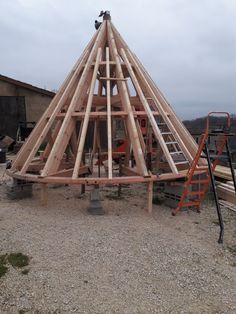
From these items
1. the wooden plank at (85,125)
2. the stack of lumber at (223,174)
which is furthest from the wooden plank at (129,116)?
the stack of lumber at (223,174)

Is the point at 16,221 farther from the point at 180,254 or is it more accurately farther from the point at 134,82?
the point at 134,82

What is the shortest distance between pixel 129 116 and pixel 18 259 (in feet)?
13.9

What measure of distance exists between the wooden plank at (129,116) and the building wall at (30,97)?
13668mm

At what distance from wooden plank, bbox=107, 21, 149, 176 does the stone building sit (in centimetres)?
1301

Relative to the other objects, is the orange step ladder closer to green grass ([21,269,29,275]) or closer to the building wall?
green grass ([21,269,29,275])

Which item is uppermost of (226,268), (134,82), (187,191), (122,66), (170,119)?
(122,66)

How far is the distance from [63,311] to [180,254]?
216 centimetres

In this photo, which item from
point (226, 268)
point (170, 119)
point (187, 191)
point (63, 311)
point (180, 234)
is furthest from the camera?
point (170, 119)

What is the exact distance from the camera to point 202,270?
13.9 feet

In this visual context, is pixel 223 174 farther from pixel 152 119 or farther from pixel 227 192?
pixel 152 119

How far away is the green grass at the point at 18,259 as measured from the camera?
14.1 ft

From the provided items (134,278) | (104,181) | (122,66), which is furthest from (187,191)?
(122,66)

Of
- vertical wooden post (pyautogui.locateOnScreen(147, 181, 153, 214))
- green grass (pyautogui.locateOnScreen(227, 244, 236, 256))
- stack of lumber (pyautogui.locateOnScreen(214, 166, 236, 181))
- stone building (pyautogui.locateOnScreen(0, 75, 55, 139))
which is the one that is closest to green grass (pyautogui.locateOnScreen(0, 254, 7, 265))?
vertical wooden post (pyautogui.locateOnScreen(147, 181, 153, 214))

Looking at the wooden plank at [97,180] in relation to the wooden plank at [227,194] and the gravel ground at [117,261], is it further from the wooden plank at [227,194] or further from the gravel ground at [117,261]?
the wooden plank at [227,194]
